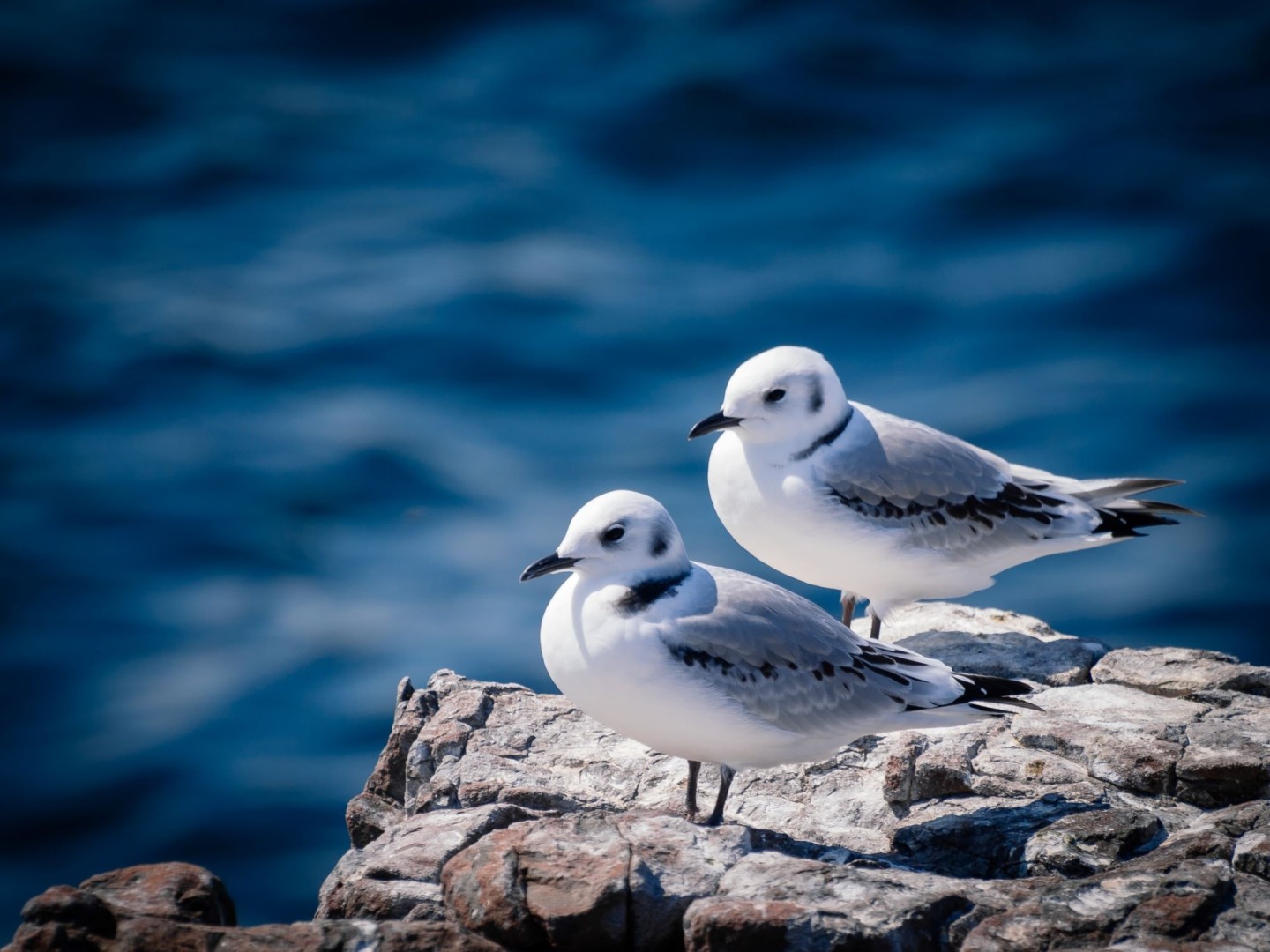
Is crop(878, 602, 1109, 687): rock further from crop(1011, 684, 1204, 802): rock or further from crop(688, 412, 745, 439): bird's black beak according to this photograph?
crop(688, 412, 745, 439): bird's black beak

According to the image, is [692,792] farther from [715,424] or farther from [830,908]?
[715,424]

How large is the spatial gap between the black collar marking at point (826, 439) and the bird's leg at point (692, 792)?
2.31 metres

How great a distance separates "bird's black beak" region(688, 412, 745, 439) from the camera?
8.35 meters

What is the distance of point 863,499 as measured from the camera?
860 centimetres

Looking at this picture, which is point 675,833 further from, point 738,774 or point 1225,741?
point 1225,741

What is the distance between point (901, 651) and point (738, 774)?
3.57 ft

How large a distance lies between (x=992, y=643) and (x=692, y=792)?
2776mm

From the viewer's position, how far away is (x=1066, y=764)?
7055 millimetres

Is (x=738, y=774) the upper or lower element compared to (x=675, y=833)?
upper

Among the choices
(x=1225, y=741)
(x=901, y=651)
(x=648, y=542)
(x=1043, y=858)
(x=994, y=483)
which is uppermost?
(x=994, y=483)

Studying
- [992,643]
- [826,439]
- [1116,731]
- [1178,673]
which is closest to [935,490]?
[826,439]

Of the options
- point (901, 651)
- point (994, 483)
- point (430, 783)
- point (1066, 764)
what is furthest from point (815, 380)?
point (430, 783)

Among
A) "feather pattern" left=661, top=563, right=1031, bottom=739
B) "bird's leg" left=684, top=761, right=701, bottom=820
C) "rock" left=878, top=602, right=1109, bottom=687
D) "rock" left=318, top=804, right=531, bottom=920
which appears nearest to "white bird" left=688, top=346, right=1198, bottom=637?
"rock" left=878, top=602, right=1109, bottom=687

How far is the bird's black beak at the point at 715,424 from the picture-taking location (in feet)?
27.4
